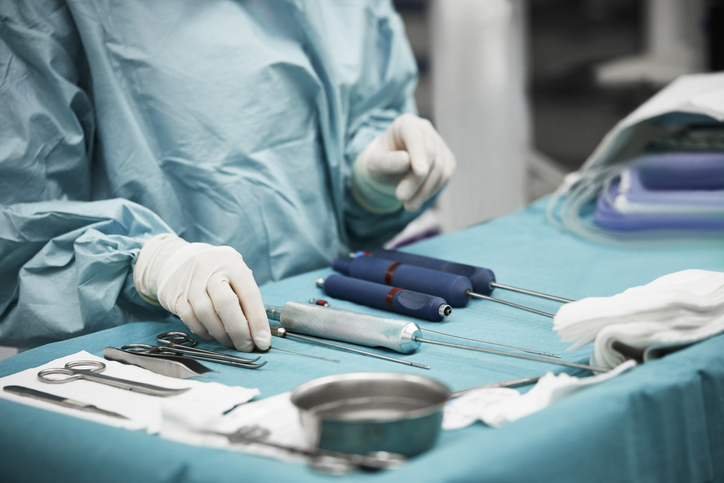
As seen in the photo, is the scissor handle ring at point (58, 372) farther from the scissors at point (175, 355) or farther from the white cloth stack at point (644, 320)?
the white cloth stack at point (644, 320)

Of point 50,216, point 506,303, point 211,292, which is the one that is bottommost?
point 506,303

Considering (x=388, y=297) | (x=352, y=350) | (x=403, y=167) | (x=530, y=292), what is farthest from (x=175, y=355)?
(x=403, y=167)

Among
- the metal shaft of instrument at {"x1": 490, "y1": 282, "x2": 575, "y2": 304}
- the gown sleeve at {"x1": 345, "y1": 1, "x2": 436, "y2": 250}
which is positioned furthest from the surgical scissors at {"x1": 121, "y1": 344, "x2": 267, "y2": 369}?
the gown sleeve at {"x1": 345, "y1": 1, "x2": 436, "y2": 250}

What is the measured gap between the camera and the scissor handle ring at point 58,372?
2.55 feet

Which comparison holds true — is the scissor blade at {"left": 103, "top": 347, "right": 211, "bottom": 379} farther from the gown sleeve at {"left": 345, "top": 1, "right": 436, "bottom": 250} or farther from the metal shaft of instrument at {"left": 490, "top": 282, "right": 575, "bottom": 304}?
the gown sleeve at {"left": 345, "top": 1, "right": 436, "bottom": 250}

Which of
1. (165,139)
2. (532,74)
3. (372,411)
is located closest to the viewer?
(372,411)

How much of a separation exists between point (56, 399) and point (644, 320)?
0.67 metres

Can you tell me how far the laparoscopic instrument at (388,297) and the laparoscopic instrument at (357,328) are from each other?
4.4 inches

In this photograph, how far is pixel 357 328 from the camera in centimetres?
90

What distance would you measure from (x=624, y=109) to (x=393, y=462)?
336 centimetres

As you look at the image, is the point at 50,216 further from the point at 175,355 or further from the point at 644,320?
the point at 644,320

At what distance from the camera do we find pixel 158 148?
131cm

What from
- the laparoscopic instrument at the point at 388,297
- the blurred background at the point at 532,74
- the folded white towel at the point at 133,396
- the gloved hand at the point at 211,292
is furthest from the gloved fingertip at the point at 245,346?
the blurred background at the point at 532,74

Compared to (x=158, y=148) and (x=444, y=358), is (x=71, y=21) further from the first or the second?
(x=444, y=358)
